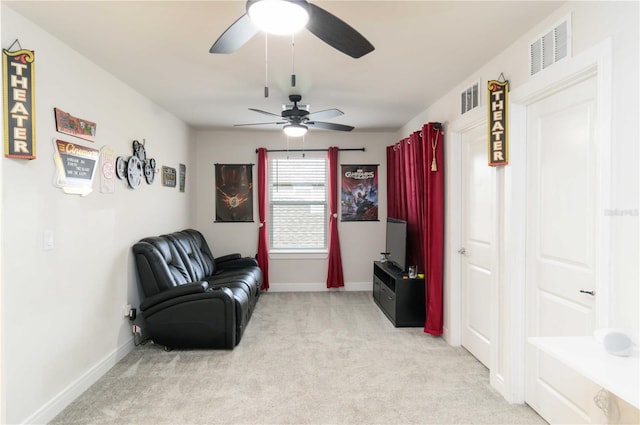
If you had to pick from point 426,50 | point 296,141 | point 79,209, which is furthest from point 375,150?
point 79,209

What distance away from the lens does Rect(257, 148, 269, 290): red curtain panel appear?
5.91 m

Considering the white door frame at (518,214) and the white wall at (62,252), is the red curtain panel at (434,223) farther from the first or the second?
the white wall at (62,252)

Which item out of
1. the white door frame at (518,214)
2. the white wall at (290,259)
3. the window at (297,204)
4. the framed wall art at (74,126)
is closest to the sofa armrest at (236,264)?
the white wall at (290,259)

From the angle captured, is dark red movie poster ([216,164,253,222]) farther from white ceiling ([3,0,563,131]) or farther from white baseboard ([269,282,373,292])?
white ceiling ([3,0,563,131])

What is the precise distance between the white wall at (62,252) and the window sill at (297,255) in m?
2.49

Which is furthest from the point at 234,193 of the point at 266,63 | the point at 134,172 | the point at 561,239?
the point at 561,239

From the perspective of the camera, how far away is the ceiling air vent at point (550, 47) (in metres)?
2.13

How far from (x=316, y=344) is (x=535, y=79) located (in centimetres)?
290

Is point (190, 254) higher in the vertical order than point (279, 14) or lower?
lower

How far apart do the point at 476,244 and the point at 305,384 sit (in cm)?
190

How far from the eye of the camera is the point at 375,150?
608 cm

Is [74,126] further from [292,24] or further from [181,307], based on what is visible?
[292,24]

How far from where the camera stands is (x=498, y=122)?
2.76m

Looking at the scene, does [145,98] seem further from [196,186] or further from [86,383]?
[86,383]
